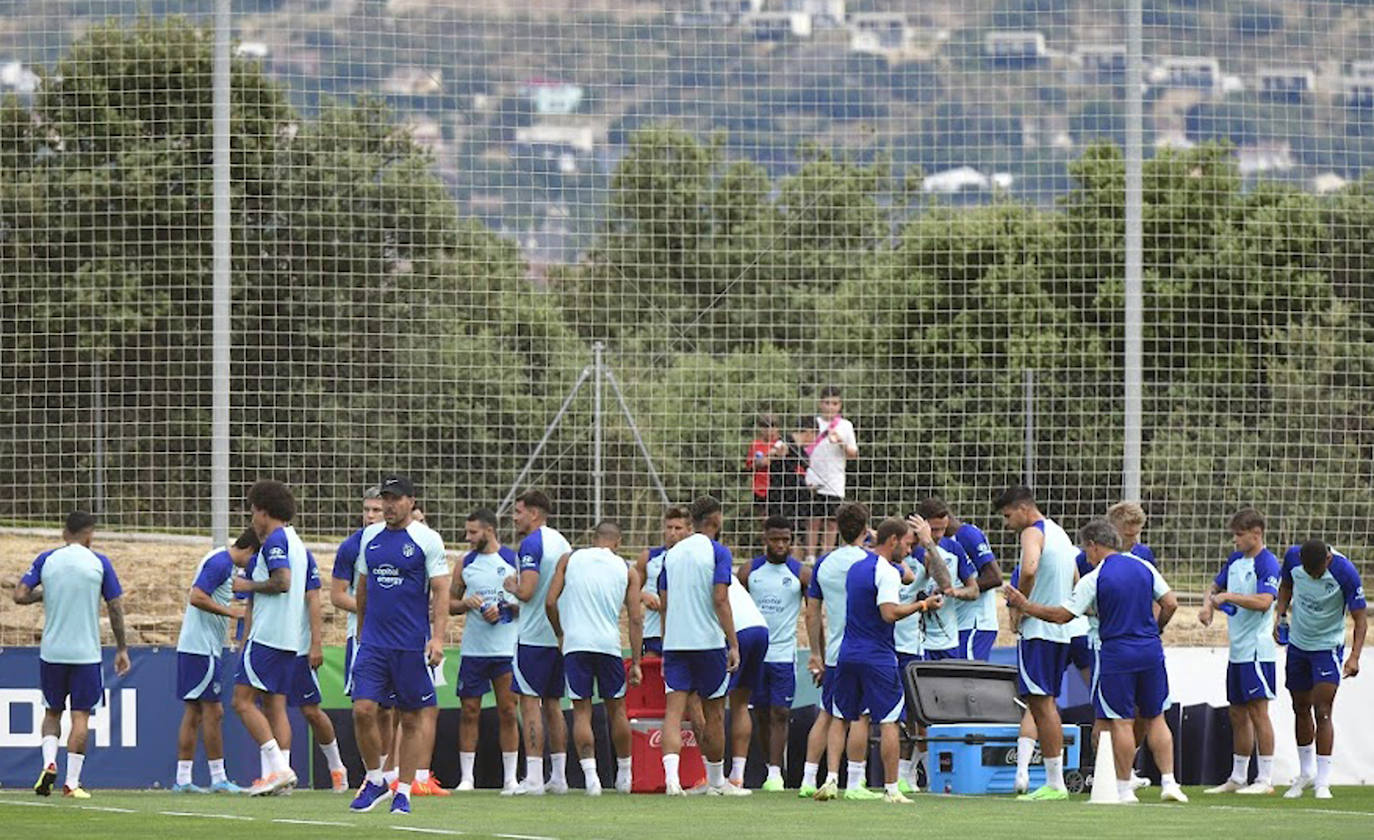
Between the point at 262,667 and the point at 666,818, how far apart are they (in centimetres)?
360

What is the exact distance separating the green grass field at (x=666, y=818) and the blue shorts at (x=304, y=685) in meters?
0.77

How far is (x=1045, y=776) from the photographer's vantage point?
1781 cm

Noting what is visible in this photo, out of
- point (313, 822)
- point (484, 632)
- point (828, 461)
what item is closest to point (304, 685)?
point (484, 632)

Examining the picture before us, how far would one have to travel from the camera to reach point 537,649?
1797cm

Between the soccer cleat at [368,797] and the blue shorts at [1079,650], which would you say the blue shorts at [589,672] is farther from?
the blue shorts at [1079,650]

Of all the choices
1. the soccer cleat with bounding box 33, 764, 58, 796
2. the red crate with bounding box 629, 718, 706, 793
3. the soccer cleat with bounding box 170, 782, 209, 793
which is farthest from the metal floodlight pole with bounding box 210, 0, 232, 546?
the red crate with bounding box 629, 718, 706, 793

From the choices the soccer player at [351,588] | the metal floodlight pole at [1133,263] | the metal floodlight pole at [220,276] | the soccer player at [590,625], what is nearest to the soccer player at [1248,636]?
the metal floodlight pole at [1133,263]

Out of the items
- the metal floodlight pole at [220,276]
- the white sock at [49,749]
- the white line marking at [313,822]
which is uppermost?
the metal floodlight pole at [220,276]

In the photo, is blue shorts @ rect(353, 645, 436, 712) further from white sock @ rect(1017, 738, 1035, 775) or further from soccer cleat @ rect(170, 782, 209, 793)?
white sock @ rect(1017, 738, 1035, 775)

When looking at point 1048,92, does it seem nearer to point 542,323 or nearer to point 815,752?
point 542,323

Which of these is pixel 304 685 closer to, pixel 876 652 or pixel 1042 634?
pixel 876 652

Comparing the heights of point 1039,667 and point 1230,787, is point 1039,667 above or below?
above

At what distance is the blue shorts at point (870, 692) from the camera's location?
16.4 meters

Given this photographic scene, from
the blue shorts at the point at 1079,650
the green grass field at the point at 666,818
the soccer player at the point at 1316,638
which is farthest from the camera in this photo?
the soccer player at the point at 1316,638
